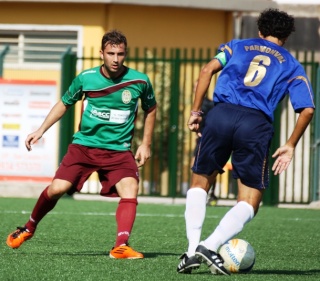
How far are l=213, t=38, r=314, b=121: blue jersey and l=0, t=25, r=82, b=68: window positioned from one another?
14188 millimetres

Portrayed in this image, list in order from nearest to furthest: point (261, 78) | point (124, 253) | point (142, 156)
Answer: point (261, 78) < point (124, 253) < point (142, 156)

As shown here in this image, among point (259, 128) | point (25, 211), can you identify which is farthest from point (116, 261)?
point (25, 211)

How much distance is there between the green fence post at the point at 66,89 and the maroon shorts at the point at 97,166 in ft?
34.3

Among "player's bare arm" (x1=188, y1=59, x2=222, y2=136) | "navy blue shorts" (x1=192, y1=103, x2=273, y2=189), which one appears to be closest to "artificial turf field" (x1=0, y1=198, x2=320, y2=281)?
"navy blue shorts" (x1=192, y1=103, x2=273, y2=189)

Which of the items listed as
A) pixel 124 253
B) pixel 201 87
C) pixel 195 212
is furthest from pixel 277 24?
pixel 124 253

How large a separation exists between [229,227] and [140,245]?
9.29 ft

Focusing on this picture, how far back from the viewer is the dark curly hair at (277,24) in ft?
27.0

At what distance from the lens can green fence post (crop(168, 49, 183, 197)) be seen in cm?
1984

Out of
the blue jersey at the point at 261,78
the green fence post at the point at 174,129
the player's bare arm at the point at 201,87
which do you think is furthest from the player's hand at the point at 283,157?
the green fence post at the point at 174,129

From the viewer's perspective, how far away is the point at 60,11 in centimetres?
2252

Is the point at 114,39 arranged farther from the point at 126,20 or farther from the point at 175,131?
the point at 126,20

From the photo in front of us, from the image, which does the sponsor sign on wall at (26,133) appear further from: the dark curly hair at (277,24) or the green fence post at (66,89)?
the dark curly hair at (277,24)

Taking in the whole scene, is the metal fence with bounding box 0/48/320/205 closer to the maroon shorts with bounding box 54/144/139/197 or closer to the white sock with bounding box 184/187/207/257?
the maroon shorts with bounding box 54/144/139/197

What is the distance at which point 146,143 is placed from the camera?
31.4ft
